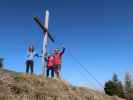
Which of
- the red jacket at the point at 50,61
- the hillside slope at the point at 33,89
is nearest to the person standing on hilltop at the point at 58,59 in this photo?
the red jacket at the point at 50,61

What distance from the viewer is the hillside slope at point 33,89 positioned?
8133 mm

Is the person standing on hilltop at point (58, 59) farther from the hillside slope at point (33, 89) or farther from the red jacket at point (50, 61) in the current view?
the hillside slope at point (33, 89)

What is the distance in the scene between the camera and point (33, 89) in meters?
8.70

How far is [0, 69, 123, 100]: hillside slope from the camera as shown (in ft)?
26.7

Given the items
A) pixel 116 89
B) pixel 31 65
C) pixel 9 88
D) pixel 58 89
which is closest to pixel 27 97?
pixel 9 88

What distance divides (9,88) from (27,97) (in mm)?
654

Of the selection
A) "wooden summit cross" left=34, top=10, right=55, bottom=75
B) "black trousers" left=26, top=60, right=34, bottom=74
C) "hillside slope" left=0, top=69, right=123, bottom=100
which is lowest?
"hillside slope" left=0, top=69, right=123, bottom=100

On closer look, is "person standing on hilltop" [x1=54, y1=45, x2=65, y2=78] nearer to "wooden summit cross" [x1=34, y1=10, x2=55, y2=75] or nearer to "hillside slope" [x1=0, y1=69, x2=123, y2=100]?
"wooden summit cross" [x1=34, y1=10, x2=55, y2=75]

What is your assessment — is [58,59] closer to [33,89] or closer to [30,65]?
[30,65]

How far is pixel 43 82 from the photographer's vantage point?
9680mm

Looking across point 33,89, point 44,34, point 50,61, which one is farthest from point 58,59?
point 33,89

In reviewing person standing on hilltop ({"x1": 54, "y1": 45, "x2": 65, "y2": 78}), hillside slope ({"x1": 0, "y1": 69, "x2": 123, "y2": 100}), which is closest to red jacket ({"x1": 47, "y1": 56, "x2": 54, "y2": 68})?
person standing on hilltop ({"x1": 54, "y1": 45, "x2": 65, "y2": 78})

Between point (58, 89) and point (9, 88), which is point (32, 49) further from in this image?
point (9, 88)

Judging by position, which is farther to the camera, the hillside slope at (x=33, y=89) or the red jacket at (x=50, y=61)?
the red jacket at (x=50, y=61)
